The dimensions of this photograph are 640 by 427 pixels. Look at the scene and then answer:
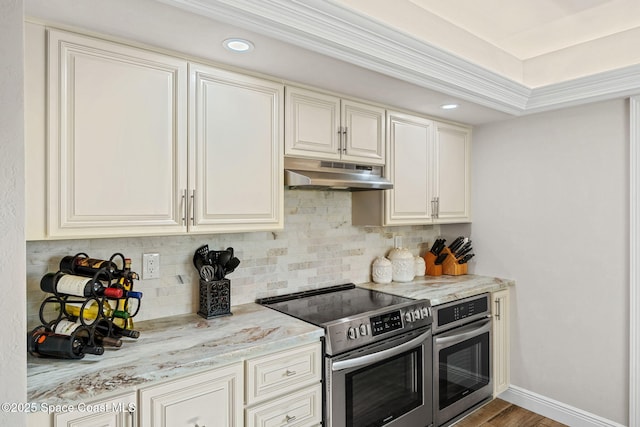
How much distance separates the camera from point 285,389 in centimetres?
174

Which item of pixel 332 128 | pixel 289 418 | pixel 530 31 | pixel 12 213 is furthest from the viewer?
pixel 530 31

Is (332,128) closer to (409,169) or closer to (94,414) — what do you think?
(409,169)

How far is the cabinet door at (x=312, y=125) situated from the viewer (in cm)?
211

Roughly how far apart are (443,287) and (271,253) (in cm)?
125

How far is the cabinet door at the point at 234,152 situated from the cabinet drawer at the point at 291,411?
2.68ft

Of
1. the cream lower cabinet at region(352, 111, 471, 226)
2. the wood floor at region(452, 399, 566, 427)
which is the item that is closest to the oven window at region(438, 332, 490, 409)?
the wood floor at region(452, 399, 566, 427)

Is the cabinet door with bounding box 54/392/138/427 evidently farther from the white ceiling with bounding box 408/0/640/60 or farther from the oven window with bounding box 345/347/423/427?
the white ceiling with bounding box 408/0/640/60

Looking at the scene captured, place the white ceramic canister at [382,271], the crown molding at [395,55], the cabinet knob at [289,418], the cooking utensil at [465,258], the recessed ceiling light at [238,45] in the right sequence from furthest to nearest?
the cooking utensil at [465,258] < the white ceramic canister at [382,271] < the cabinet knob at [289,418] < the recessed ceiling light at [238,45] < the crown molding at [395,55]

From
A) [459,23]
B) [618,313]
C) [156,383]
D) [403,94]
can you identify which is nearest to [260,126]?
[403,94]

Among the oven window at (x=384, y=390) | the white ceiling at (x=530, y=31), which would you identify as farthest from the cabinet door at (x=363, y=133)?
the oven window at (x=384, y=390)

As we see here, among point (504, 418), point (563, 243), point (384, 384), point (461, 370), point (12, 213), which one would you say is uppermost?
point (12, 213)

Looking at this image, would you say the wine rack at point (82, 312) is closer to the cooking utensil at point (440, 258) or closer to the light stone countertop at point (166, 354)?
the light stone countertop at point (166, 354)

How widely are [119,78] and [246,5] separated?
611mm

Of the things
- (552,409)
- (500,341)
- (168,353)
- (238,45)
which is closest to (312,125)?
(238,45)
